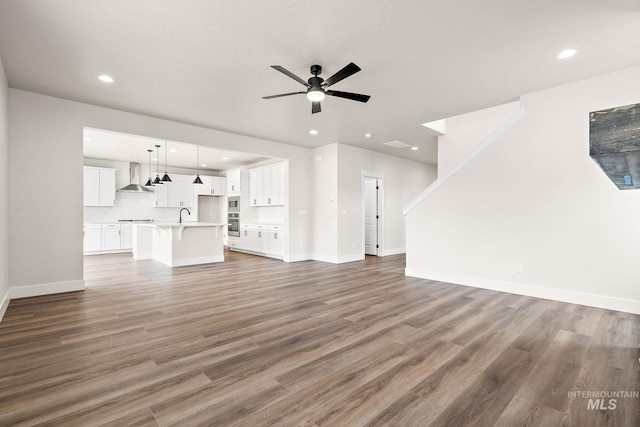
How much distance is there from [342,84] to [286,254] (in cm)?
445

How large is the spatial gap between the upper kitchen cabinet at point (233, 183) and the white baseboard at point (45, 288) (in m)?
5.27

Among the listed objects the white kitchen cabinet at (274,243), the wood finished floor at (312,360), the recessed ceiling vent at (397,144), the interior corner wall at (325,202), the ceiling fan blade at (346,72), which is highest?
the recessed ceiling vent at (397,144)

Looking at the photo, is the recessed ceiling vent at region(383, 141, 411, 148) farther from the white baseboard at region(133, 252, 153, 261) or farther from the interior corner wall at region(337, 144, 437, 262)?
the white baseboard at region(133, 252, 153, 261)

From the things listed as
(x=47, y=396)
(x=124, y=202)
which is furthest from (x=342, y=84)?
(x=124, y=202)

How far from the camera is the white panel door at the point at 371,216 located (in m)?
8.15

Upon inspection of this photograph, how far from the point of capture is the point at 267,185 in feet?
27.2

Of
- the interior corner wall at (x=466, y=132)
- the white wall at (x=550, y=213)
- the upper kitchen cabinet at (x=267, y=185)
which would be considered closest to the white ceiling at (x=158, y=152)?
the upper kitchen cabinet at (x=267, y=185)

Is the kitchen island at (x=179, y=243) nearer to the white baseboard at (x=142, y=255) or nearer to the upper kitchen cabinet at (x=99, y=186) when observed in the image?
the white baseboard at (x=142, y=255)

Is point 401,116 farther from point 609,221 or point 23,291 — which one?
point 23,291

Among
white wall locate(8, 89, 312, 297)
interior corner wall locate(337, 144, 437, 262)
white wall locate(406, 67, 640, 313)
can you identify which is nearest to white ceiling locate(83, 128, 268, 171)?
white wall locate(8, 89, 312, 297)

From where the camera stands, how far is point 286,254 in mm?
7199

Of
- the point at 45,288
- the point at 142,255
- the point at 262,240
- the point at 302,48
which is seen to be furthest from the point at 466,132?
the point at 142,255

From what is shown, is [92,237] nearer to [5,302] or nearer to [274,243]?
[274,243]

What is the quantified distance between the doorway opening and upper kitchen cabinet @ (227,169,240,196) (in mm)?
4034
